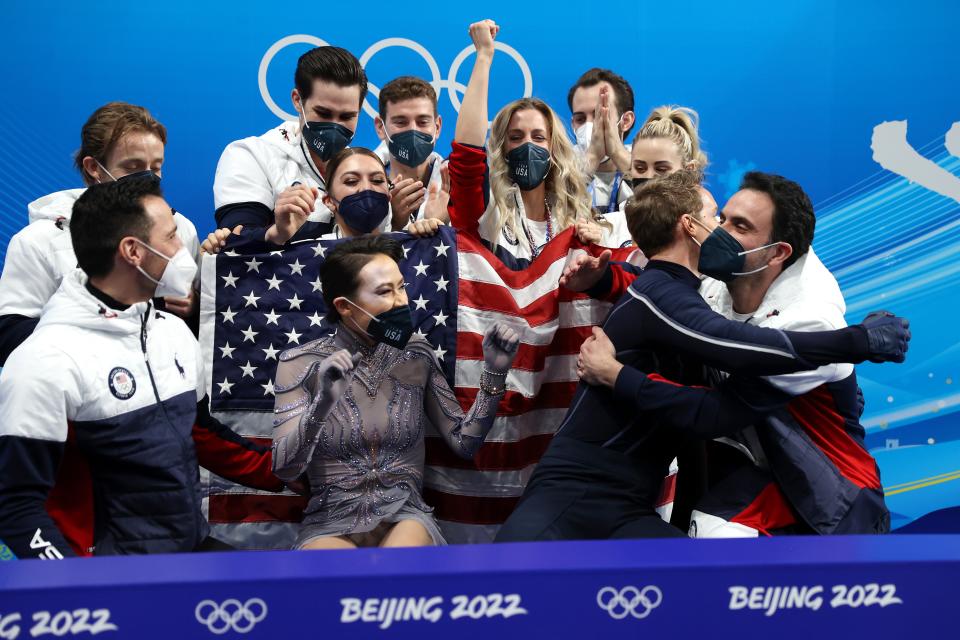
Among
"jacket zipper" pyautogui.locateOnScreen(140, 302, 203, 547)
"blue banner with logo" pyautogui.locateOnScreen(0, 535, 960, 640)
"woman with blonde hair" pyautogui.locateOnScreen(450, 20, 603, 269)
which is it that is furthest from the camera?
"woman with blonde hair" pyautogui.locateOnScreen(450, 20, 603, 269)

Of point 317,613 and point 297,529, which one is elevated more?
point 317,613

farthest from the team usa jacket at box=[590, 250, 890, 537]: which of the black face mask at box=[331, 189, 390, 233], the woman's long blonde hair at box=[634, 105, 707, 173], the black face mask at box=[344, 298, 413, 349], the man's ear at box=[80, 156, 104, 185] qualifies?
the man's ear at box=[80, 156, 104, 185]

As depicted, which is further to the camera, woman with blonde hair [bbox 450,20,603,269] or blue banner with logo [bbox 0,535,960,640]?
woman with blonde hair [bbox 450,20,603,269]

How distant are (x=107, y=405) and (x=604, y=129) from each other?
2593 mm

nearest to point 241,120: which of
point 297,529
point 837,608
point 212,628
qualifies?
point 297,529

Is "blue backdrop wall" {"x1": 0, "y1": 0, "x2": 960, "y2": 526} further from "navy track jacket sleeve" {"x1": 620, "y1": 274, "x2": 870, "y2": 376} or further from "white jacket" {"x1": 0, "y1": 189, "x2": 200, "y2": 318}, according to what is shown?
"navy track jacket sleeve" {"x1": 620, "y1": 274, "x2": 870, "y2": 376}

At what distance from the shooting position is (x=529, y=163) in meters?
3.43

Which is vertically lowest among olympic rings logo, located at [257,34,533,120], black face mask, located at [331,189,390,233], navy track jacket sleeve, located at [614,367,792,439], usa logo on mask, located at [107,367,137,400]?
usa logo on mask, located at [107,367,137,400]

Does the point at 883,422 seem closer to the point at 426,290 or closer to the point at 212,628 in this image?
the point at 426,290

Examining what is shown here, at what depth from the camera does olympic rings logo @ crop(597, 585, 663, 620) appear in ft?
5.59

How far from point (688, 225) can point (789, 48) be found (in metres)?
2.61

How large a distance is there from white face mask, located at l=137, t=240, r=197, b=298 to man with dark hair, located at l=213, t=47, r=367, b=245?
88 centimetres

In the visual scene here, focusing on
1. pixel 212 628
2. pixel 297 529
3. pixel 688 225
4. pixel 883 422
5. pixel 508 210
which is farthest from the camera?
pixel 883 422

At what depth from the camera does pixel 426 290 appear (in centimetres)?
330
